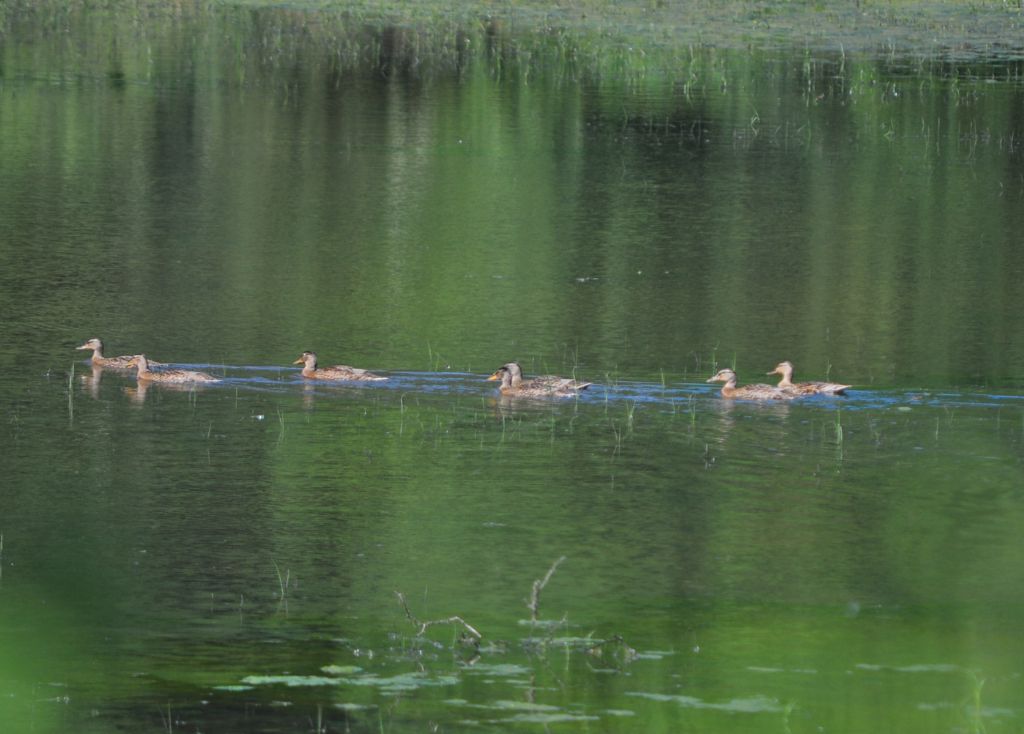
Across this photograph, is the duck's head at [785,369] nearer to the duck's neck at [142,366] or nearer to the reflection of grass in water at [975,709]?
the duck's neck at [142,366]

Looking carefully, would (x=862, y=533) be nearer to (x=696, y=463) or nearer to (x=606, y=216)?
(x=696, y=463)

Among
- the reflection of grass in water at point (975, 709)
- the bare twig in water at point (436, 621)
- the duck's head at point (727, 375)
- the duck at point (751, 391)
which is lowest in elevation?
the reflection of grass in water at point (975, 709)

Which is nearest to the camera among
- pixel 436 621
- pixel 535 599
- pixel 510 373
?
pixel 436 621

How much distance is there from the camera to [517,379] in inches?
698

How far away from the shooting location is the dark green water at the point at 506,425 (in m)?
10.6

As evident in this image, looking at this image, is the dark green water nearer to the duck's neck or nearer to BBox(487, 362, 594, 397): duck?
the duck's neck

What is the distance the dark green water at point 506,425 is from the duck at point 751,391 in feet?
0.58

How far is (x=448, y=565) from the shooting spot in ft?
41.4

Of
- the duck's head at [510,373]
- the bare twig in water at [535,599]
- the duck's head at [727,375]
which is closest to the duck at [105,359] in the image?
the duck's head at [510,373]

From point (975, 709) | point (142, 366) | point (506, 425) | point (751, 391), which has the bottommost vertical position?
point (975, 709)

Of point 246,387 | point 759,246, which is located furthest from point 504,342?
point 759,246

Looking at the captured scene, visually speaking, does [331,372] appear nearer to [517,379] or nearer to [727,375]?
[517,379]

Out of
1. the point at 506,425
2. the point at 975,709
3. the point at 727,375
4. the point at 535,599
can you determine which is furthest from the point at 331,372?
the point at 975,709

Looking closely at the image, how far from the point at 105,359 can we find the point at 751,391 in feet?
19.3
